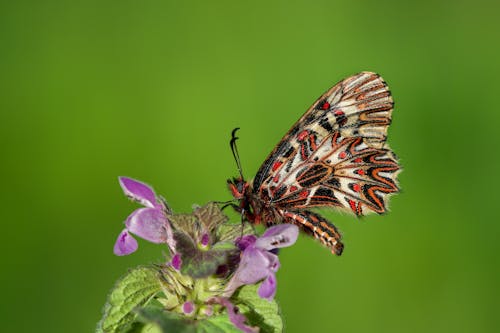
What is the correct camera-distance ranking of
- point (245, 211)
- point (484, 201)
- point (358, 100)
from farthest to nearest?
point (484, 201)
point (358, 100)
point (245, 211)

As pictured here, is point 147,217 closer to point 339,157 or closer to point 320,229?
point 320,229

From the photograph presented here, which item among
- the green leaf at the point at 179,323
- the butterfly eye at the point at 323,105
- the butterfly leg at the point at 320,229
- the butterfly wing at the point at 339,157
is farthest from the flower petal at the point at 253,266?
the butterfly eye at the point at 323,105

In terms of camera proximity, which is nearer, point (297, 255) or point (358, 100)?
point (358, 100)

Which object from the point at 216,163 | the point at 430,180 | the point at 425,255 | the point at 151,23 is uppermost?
the point at 151,23

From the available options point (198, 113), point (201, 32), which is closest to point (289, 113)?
point (198, 113)

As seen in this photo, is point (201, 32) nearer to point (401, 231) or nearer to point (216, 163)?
point (216, 163)
